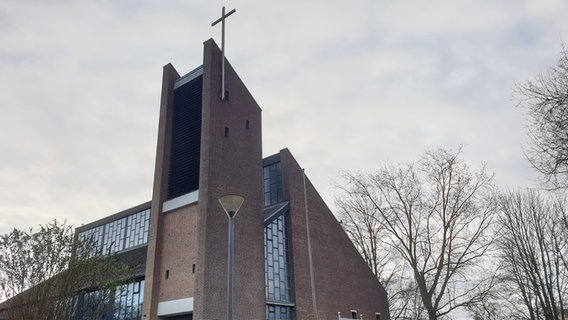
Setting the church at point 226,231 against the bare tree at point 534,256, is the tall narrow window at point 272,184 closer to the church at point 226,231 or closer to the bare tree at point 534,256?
the church at point 226,231

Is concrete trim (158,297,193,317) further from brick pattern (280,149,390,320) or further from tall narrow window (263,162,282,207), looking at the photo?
tall narrow window (263,162,282,207)

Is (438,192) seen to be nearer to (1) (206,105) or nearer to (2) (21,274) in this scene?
(1) (206,105)

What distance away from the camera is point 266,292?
23484 millimetres

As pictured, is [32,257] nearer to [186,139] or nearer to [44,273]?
[44,273]

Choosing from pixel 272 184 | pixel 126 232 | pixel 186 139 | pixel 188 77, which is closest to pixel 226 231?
pixel 186 139

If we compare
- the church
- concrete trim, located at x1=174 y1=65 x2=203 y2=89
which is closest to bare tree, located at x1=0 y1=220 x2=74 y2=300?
the church

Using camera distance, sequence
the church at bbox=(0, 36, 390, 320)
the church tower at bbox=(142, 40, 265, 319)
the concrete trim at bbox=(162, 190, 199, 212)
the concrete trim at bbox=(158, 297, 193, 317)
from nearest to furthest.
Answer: the concrete trim at bbox=(158, 297, 193, 317) → the church tower at bbox=(142, 40, 265, 319) → the church at bbox=(0, 36, 390, 320) → the concrete trim at bbox=(162, 190, 199, 212)

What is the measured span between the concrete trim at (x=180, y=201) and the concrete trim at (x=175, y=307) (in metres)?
4.60

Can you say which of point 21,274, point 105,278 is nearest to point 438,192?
point 105,278

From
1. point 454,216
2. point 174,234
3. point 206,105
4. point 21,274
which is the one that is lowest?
point 21,274

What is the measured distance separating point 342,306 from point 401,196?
7878 millimetres

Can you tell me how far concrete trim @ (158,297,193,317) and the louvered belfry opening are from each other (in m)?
5.31

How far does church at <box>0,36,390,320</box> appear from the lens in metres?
21.0

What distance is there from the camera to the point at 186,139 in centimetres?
2428
